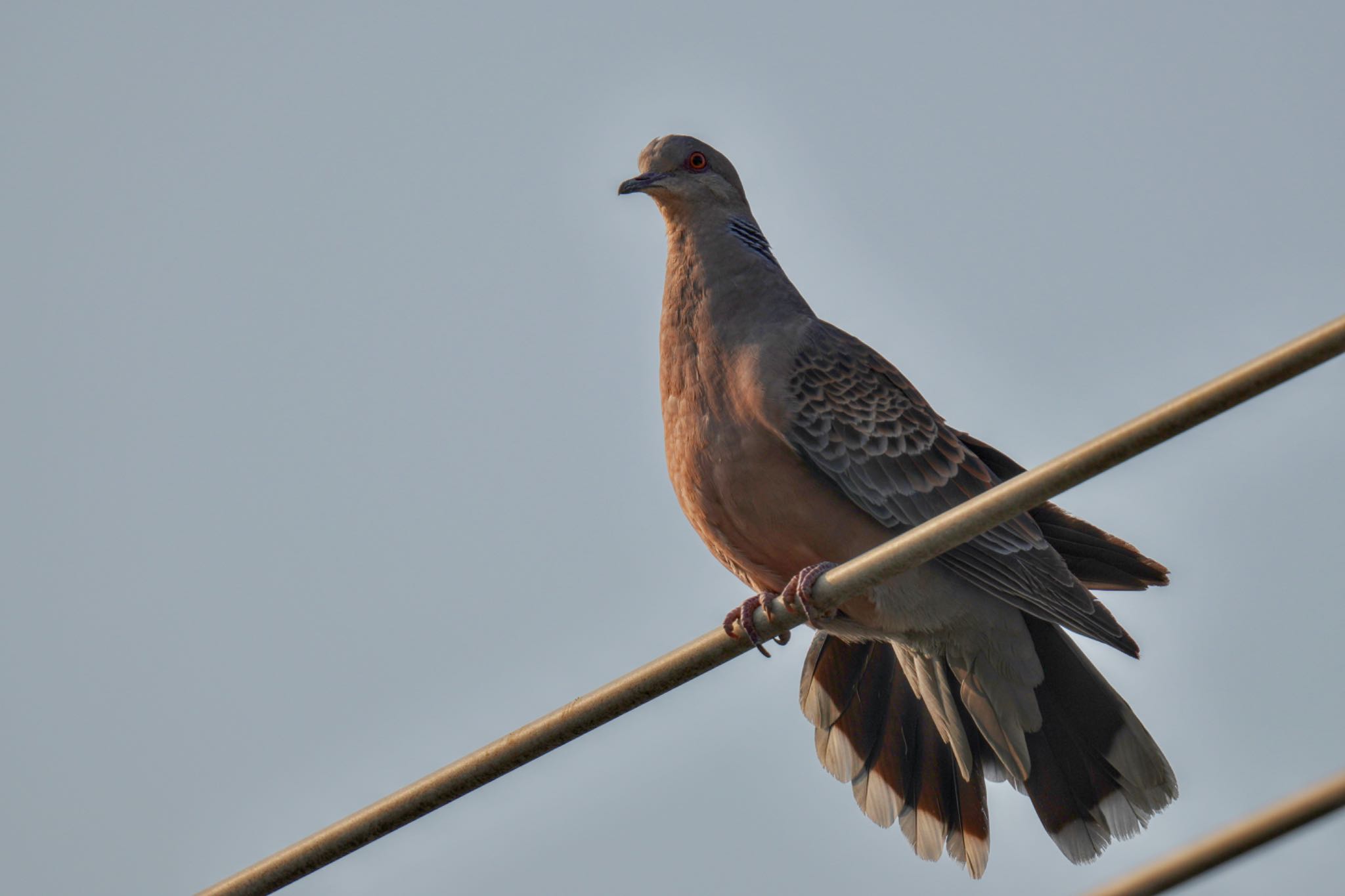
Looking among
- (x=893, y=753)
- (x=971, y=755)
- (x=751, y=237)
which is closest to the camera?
(x=971, y=755)

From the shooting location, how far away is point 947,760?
6711 mm

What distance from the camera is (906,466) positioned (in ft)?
21.4

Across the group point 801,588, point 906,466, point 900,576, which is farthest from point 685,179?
point 801,588

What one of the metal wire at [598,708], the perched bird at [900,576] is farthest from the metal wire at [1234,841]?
the perched bird at [900,576]

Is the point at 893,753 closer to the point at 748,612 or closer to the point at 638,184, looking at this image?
the point at 748,612

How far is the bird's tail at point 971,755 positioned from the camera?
20.2ft

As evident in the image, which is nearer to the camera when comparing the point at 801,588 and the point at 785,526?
the point at 801,588

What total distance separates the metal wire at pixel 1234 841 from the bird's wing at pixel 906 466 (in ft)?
11.5

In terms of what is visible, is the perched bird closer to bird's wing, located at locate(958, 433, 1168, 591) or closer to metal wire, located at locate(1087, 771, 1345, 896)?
bird's wing, located at locate(958, 433, 1168, 591)

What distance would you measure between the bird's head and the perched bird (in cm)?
21

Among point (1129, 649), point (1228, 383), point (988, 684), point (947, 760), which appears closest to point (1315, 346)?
point (1228, 383)

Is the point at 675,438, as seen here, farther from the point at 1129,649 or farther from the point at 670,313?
the point at 1129,649

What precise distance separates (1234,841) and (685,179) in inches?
200

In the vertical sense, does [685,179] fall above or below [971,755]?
above
